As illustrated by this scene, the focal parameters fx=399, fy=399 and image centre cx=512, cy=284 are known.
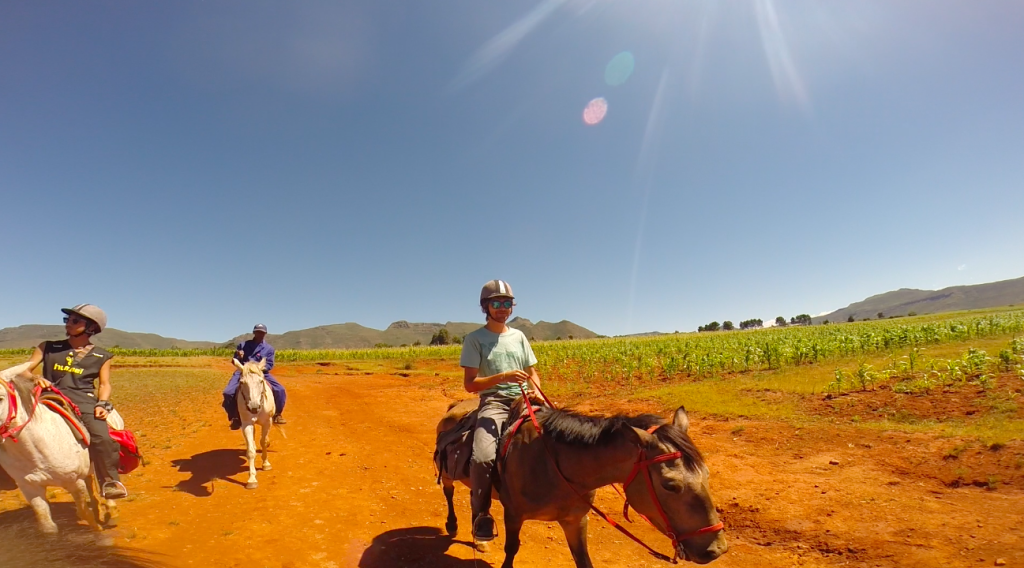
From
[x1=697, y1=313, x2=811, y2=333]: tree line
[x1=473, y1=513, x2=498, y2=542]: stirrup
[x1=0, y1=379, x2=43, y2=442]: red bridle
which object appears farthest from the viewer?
[x1=697, y1=313, x2=811, y2=333]: tree line

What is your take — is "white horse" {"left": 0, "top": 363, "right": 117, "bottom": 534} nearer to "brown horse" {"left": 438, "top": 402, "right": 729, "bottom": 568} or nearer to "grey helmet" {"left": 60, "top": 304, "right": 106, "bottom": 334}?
"grey helmet" {"left": 60, "top": 304, "right": 106, "bottom": 334}

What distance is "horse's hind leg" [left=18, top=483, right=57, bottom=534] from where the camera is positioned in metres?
4.15

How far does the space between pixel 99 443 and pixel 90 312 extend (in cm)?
168

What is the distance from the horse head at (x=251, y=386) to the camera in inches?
303

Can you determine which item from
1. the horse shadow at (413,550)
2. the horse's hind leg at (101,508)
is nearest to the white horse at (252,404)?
the horse's hind leg at (101,508)

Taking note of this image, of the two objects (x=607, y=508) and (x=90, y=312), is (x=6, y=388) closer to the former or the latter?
(x=90, y=312)

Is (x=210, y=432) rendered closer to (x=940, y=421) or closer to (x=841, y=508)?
(x=841, y=508)

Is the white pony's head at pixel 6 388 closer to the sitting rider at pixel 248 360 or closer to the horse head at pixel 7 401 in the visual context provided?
the horse head at pixel 7 401

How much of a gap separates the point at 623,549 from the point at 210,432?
1194cm

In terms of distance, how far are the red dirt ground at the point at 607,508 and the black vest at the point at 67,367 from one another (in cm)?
162

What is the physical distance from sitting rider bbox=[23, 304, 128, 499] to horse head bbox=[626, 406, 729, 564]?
6207 millimetres

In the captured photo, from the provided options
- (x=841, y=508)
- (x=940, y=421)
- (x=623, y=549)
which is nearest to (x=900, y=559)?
(x=841, y=508)

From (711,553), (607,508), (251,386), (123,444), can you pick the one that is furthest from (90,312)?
(607,508)

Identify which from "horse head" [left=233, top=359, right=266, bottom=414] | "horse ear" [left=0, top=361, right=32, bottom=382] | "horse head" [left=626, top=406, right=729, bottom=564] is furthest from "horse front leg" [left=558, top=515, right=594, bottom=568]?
"horse head" [left=233, top=359, right=266, bottom=414]
